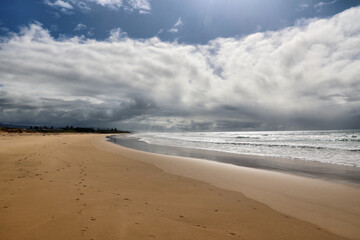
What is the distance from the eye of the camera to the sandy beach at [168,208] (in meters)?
3.85

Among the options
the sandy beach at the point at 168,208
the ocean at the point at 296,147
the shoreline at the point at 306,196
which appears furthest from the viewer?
the ocean at the point at 296,147

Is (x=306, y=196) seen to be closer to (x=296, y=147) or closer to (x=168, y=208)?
(x=168, y=208)

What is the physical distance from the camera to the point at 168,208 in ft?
16.7

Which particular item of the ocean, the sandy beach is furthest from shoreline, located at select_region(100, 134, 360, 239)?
the ocean

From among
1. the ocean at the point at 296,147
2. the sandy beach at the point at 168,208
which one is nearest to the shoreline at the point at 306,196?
the sandy beach at the point at 168,208

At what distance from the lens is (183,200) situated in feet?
19.0

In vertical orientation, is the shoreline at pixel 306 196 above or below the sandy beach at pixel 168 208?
below

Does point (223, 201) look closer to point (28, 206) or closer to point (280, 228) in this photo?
point (280, 228)

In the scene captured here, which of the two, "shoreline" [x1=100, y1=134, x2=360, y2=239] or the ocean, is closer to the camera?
"shoreline" [x1=100, y1=134, x2=360, y2=239]

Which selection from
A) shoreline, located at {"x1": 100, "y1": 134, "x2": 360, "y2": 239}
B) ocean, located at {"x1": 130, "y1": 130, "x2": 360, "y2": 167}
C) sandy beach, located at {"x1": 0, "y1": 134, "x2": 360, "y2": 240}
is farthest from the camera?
ocean, located at {"x1": 130, "y1": 130, "x2": 360, "y2": 167}

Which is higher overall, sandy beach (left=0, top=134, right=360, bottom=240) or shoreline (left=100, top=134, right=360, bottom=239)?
sandy beach (left=0, top=134, right=360, bottom=240)

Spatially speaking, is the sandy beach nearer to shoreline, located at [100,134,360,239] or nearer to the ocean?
shoreline, located at [100,134,360,239]

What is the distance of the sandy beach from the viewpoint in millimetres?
3848

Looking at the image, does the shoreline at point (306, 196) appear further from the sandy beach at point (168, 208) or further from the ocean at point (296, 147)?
the ocean at point (296, 147)
